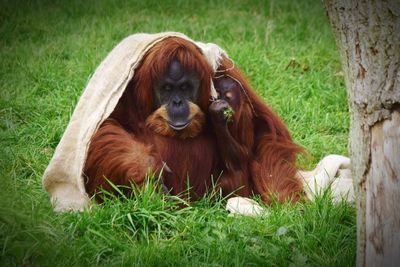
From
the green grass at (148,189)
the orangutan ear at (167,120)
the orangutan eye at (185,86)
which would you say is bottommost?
the green grass at (148,189)

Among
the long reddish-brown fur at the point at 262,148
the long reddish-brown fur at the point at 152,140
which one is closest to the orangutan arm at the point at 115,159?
the long reddish-brown fur at the point at 152,140

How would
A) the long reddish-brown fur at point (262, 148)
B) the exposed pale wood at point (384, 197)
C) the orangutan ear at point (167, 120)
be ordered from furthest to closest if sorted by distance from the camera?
the long reddish-brown fur at point (262, 148), the orangutan ear at point (167, 120), the exposed pale wood at point (384, 197)

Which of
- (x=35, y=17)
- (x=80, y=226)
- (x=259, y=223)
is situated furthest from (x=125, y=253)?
(x=35, y=17)

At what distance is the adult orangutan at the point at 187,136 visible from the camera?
3467mm

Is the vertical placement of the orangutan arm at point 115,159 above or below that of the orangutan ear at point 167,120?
below

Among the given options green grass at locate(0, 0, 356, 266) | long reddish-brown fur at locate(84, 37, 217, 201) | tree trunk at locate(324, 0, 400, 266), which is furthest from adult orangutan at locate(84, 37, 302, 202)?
tree trunk at locate(324, 0, 400, 266)

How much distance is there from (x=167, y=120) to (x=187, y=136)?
0.15 meters

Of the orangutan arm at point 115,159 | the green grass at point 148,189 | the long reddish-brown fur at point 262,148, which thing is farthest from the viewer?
the long reddish-brown fur at point 262,148

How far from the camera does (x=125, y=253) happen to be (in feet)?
9.64

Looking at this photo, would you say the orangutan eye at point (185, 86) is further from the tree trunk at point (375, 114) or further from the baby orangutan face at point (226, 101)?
the tree trunk at point (375, 114)

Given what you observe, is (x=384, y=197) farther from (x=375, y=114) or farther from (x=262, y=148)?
(x=262, y=148)

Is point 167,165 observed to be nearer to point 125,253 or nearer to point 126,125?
point 126,125

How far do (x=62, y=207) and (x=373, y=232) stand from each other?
1499 mm

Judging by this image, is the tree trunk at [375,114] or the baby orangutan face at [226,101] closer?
the tree trunk at [375,114]
